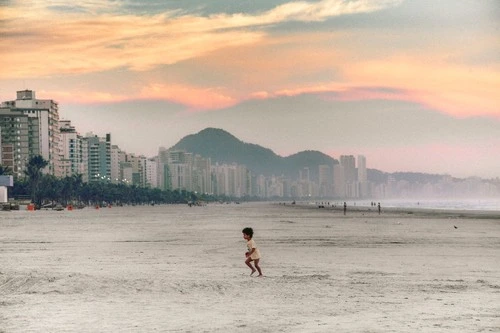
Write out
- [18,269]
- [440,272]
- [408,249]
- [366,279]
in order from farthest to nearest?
[408,249], [18,269], [440,272], [366,279]

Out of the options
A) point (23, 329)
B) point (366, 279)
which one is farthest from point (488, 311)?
point (23, 329)

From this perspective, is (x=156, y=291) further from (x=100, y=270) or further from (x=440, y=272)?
(x=440, y=272)

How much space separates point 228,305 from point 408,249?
21233 millimetres

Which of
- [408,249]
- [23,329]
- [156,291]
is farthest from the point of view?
[408,249]

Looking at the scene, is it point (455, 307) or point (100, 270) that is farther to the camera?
point (100, 270)

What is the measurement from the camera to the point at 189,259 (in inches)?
1220

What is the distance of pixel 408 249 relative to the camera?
36.9m

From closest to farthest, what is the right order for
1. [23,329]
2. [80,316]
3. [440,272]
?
[23,329]
[80,316]
[440,272]

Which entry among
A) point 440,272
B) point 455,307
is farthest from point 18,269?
point 455,307

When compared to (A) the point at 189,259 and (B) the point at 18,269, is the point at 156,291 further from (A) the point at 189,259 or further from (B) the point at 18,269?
(A) the point at 189,259

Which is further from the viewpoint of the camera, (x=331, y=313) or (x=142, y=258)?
(x=142, y=258)

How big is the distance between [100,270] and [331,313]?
39.4ft

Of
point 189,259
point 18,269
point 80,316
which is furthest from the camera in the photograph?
point 189,259

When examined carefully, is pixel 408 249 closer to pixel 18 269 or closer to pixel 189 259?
pixel 189 259
